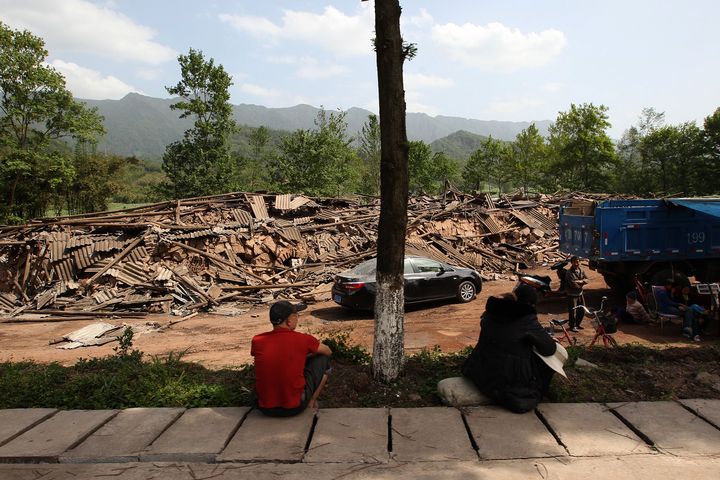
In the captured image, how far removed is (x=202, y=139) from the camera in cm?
3534

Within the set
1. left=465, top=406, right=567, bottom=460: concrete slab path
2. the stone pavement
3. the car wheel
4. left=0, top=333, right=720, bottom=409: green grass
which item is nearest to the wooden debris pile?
the car wheel

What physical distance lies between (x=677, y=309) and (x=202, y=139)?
3344 cm

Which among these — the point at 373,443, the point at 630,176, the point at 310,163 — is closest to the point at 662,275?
the point at 373,443

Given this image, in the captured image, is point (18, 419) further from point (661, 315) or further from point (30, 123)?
point (30, 123)

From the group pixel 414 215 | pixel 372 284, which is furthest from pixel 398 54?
pixel 414 215

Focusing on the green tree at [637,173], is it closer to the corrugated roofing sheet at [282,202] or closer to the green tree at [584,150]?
the green tree at [584,150]

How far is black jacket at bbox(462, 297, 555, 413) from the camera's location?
4.28 m

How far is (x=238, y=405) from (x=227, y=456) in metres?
0.95

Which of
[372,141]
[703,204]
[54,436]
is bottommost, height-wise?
[54,436]

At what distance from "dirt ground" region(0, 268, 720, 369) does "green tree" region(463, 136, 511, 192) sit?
42652 millimetres

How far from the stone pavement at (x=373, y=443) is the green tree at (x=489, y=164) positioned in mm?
52780

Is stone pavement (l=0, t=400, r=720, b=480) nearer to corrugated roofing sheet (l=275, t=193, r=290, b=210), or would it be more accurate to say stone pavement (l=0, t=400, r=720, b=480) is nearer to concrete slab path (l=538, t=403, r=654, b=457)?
concrete slab path (l=538, t=403, r=654, b=457)

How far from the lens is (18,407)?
4.78 m

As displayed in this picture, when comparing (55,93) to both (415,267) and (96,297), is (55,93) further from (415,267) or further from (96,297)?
(415,267)
